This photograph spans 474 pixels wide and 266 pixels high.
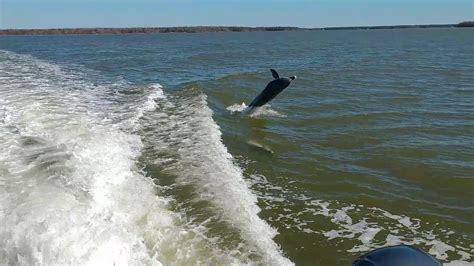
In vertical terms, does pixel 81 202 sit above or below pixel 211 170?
above

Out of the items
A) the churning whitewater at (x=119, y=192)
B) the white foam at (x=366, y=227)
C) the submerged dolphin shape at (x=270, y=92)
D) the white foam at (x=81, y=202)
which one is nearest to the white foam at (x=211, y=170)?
the churning whitewater at (x=119, y=192)

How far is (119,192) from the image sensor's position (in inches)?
310

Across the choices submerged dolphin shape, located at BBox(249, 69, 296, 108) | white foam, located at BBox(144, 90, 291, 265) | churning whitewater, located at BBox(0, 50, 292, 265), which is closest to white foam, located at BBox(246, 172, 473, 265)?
white foam, located at BBox(144, 90, 291, 265)

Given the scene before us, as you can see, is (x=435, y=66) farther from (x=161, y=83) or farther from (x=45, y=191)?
(x=45, y=191)

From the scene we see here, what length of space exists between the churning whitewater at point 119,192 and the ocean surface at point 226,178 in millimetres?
26

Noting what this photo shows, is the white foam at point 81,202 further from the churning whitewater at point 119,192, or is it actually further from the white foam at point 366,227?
the white foam at point 366,227

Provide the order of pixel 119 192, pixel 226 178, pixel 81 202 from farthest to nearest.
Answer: pixel 226 178 < pixel 119 192 < pixel 81 202

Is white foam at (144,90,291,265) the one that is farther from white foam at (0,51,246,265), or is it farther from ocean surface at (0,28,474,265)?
white foam at (0,51,246,265)

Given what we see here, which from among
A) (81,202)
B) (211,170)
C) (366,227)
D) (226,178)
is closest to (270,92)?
(211,170)

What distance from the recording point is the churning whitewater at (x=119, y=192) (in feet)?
19.5

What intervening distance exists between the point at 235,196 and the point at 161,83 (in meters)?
14.8

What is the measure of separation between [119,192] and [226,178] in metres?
2.12

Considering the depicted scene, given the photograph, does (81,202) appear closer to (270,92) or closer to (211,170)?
(211,170)

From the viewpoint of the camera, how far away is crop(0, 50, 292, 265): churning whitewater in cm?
595
